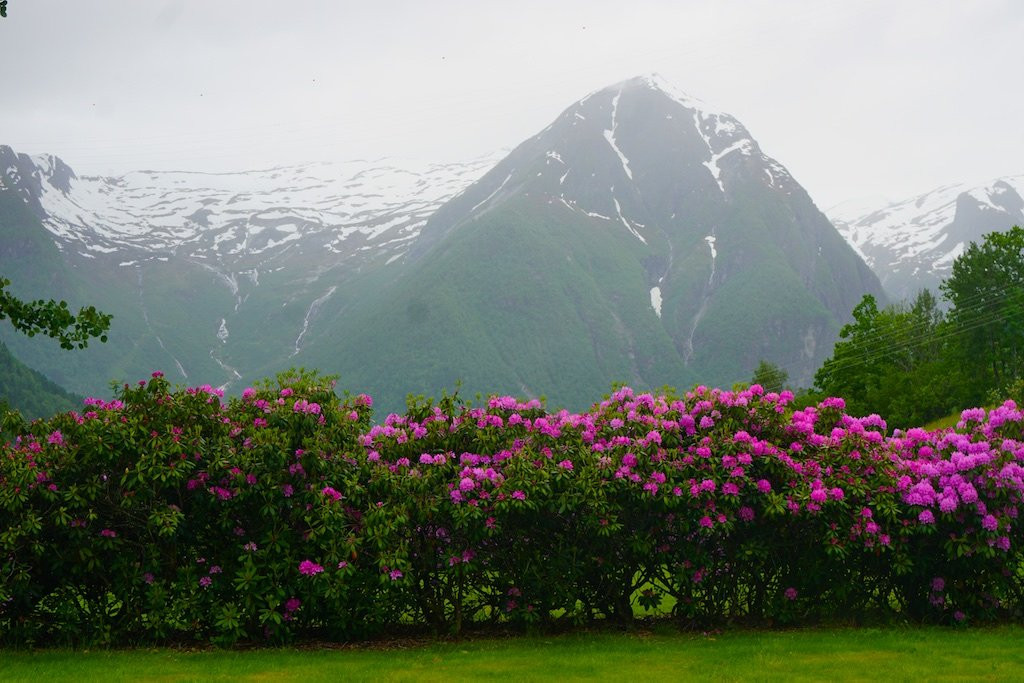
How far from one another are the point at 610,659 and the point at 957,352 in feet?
209

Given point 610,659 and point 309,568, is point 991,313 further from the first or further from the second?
point 309,568

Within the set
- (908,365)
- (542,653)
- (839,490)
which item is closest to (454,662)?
(542,653)

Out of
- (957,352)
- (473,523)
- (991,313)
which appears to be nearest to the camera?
(473,523)

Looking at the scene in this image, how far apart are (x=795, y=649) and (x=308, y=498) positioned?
22.4 ft

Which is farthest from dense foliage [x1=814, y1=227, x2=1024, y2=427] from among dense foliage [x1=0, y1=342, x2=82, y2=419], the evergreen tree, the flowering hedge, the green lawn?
dense foliage [x1=0, y1=342, x2=82, y2=419]

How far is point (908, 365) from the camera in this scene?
7694 centimetres

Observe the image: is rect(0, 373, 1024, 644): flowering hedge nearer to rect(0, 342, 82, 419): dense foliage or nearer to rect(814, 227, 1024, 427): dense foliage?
rect(814, 227, 1024, 427): dense foliage

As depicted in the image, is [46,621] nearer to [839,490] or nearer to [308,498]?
[308,498]

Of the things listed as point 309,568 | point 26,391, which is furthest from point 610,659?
point 26,391

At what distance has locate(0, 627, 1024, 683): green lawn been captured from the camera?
10.3 metres

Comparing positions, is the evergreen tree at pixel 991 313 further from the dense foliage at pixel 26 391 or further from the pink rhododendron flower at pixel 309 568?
the dense foliage at pixel 26 391

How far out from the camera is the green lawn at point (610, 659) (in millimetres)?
10344

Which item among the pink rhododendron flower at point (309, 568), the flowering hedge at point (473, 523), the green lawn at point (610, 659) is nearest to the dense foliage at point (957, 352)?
the flowering hedge at point (473, 523)

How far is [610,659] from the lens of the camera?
11.2 metres
